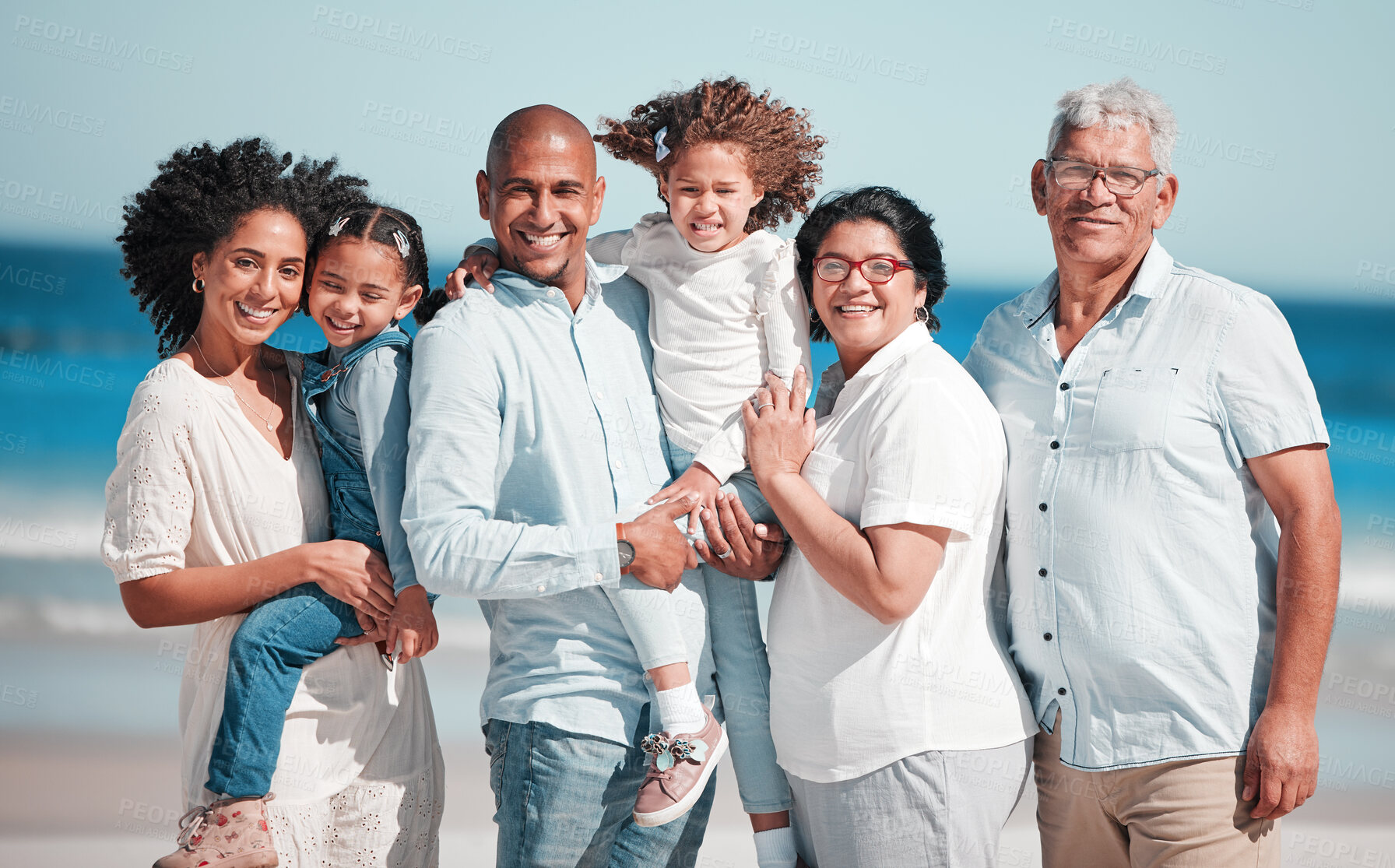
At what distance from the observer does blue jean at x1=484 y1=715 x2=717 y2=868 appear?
228 centimetres

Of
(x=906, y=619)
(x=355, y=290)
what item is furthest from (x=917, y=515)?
(x=355, y=290)

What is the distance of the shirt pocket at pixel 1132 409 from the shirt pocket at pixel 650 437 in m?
1.03

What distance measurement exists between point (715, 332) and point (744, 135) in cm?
56

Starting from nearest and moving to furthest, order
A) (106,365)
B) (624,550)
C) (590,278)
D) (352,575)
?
(624,550)
(352,575)
(590,278)
(106,365)

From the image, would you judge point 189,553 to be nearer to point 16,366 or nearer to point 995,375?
point 995,375

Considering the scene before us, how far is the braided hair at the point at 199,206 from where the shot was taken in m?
2.53

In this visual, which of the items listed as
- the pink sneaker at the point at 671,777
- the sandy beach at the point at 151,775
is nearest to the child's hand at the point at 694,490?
the pink sneaker at the point at 671,777

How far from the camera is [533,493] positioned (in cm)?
236

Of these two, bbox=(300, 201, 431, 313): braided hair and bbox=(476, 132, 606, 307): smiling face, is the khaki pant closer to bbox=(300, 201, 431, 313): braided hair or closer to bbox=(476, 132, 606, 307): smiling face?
bbox=(476, 132, 606, 307): smiling face

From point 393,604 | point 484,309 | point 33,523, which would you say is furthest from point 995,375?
point 33,523

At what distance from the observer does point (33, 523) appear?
9.53 metres

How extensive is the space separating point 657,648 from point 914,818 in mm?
656

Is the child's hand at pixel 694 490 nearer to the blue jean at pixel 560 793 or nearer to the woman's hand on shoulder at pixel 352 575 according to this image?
the blue jean at pixel 560 793

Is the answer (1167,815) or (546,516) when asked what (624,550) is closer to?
(546,516)
